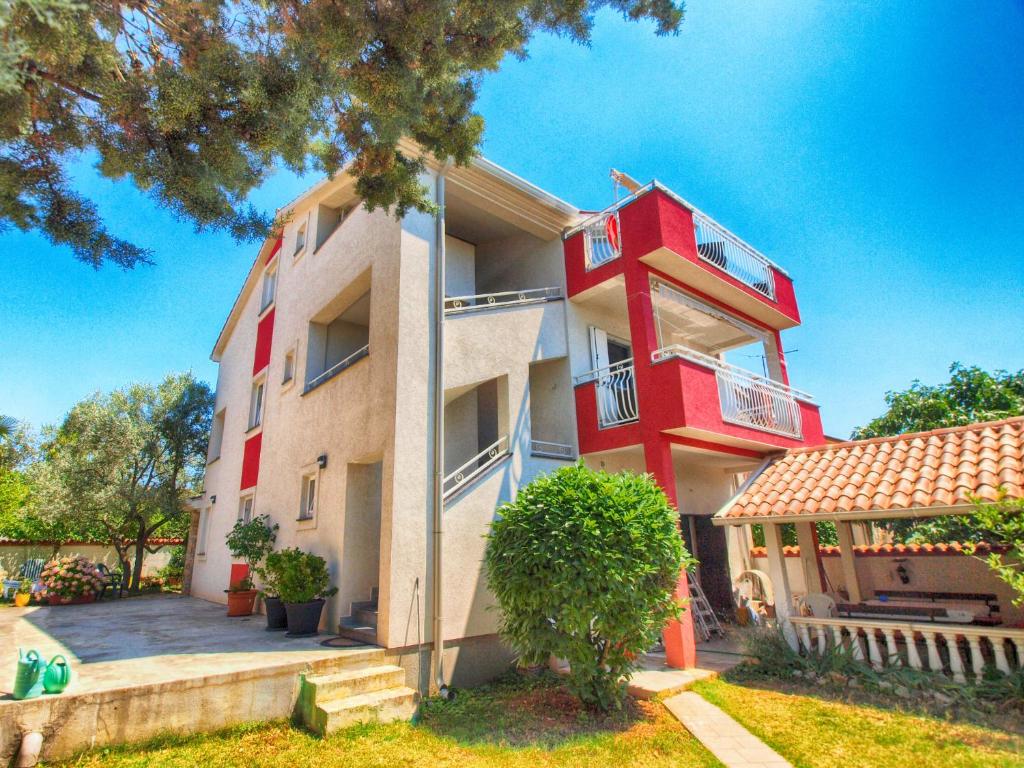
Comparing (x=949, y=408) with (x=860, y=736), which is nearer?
(x=860, y=736)

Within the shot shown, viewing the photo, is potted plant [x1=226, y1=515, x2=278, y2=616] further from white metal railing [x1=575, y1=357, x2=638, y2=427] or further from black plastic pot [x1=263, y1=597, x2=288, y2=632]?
white metal railing [x1=575, y1=357, x2=638, y2=427]

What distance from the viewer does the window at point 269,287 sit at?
52.7 feet

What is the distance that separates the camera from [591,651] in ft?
21.2

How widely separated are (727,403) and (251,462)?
12.3m

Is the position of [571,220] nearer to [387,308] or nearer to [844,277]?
[387,308]

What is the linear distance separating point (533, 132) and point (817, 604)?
9.87 meters

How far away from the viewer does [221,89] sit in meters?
4.39

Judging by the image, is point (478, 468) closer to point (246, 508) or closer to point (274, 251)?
point (246, 508)

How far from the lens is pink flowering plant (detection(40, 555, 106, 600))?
15.4 m

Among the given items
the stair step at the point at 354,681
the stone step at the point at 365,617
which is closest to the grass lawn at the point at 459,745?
the stair step at the point at 354,681

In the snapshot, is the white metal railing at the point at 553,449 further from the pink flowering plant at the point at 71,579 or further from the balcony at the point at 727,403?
the pink flowering plant at the point at 71,579

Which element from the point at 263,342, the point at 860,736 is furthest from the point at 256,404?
the point at 860,736

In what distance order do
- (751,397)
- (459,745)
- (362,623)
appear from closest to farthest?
(459,745) → (362,623) → (751,397)

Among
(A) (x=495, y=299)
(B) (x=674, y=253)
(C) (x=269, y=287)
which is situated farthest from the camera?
(C) (x=269, y=287)
